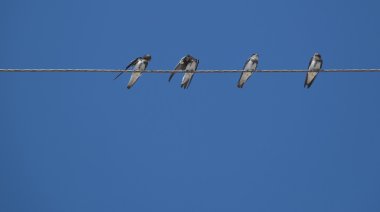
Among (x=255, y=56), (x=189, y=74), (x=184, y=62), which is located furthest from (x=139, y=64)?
(x=255, y=56)

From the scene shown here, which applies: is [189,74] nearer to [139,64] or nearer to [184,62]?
[184,62]

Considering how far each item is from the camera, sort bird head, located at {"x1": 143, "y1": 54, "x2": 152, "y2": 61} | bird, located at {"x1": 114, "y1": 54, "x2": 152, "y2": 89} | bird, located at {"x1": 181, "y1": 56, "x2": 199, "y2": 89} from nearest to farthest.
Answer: bird, located at {"x1": 181, "y1": 56, "x2": 199, "y2": 89} → bird, located at {"x1": 114, "y1": 54, "x2": 152, "y2": 89} → bird head, located at {"x1": 143, "y1": 54, "x2": 152, "y2": 61}

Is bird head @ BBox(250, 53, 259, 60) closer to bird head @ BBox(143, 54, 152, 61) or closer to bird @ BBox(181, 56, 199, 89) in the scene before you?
bird @ BBox(181, 56, 199, 89)

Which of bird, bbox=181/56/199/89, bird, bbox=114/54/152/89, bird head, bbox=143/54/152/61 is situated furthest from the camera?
bird head, bbox=143/54/152/61

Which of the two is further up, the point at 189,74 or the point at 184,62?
the point at 184,62

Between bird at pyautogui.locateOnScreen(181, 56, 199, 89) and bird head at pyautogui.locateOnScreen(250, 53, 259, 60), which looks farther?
bird head at pyautogui.locateOnScreen(250, 53, 259, 60)

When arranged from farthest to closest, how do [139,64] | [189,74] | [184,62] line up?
1. [139,64]
2. [184,62]
3. [189,74]

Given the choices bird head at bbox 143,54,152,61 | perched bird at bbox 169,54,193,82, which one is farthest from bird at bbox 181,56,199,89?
bird head at bbox 143,54,152,61

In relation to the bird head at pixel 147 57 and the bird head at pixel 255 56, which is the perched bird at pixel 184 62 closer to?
the bird head at pixel 147 57

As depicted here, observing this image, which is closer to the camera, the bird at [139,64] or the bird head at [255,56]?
the bird at [139,64]

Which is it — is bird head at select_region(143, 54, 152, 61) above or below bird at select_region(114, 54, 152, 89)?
above

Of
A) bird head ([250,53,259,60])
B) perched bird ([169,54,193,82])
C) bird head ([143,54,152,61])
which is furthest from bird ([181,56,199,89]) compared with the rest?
bird head ([250,53,259,60])

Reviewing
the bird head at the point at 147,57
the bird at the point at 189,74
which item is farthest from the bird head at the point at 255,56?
the bird head at the point at 147,57

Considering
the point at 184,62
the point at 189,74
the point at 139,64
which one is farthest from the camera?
the point at 139,64
